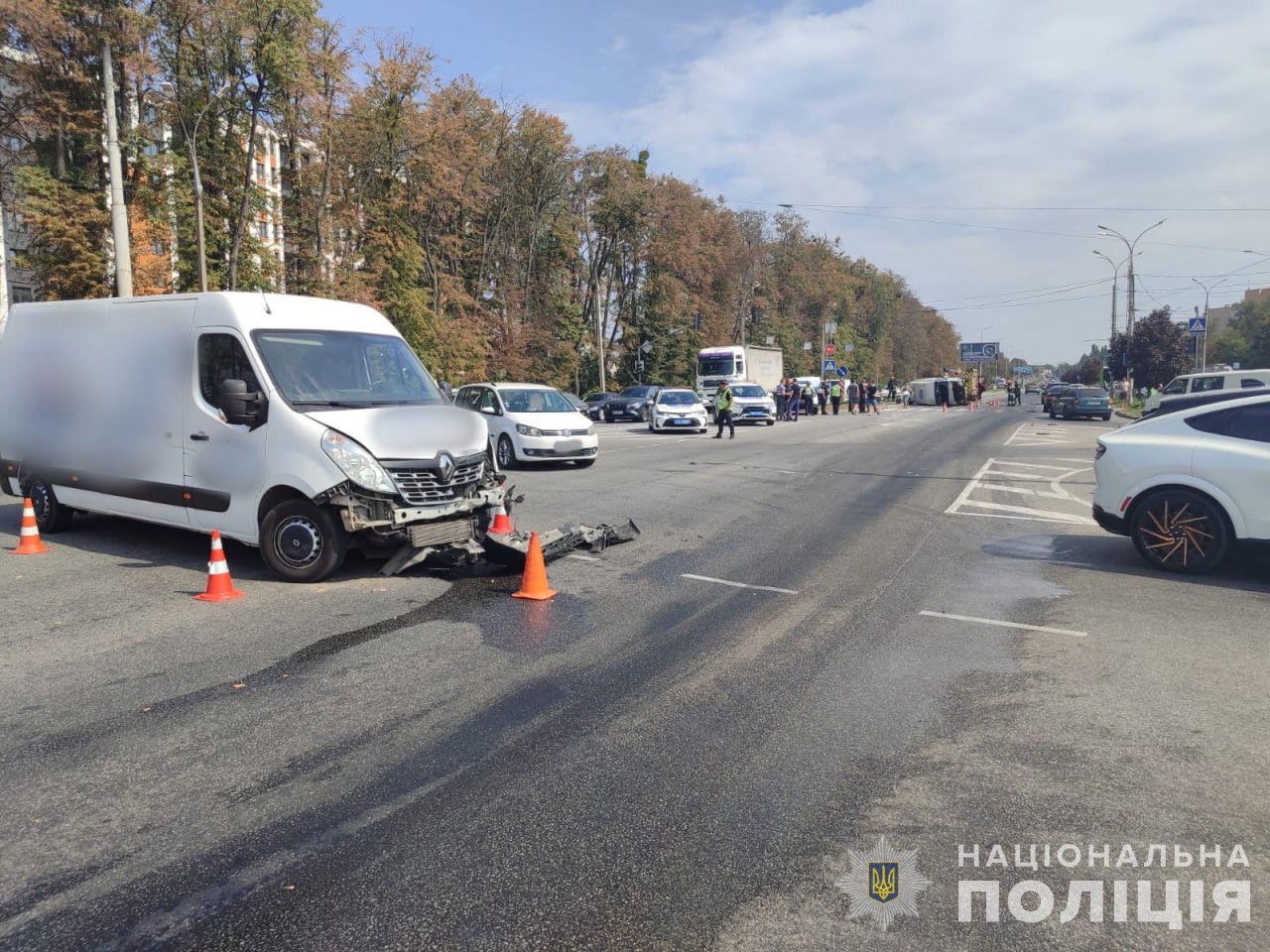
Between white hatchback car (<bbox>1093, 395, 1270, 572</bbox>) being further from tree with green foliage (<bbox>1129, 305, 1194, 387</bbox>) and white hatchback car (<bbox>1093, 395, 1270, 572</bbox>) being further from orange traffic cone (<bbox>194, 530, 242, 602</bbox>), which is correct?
tree with green foliage (<bbox>1129, 305, 1194, 387</bbox>)

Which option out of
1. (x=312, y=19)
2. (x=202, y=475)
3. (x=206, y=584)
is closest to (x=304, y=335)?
(x=202, y=475)

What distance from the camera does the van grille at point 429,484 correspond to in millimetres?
7664

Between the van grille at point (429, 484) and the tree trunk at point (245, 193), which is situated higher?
the tree trunk at point (245, 193)

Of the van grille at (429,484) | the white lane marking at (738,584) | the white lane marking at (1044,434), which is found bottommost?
the white lane marking at (738,584)

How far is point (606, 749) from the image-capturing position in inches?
171

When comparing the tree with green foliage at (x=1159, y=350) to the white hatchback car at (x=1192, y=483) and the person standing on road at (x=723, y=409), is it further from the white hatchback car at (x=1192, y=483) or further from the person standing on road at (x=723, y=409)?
the white hatchback car at (x=1192, y=483)

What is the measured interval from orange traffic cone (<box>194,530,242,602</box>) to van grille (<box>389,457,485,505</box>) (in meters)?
1.49

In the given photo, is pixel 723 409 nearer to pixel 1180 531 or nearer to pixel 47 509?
pixel 1180 531

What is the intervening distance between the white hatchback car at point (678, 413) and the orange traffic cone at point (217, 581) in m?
24.4

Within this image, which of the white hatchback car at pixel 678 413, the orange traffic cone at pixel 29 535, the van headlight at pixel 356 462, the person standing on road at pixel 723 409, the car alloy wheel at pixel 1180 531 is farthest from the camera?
the white hatchback car at pixel 678 413

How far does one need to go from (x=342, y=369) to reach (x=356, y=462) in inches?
53.3

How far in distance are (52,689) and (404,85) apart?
3756cm

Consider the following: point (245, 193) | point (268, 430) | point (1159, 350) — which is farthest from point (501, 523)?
point (1159, 350)

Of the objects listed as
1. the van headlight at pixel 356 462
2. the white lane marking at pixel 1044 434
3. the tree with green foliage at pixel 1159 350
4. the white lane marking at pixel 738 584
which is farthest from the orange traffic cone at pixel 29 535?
the tree with green foliage at pixel 1159 350
